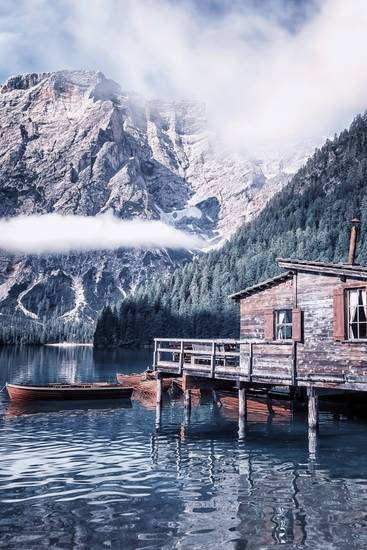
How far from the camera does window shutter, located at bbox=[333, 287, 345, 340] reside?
22812 mm

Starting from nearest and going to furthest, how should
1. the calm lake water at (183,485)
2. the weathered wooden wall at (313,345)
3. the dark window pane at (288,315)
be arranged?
the calm lake water at (183,485)
the weathered wooden wall at (313,345)
the dark window pane at (288,315)

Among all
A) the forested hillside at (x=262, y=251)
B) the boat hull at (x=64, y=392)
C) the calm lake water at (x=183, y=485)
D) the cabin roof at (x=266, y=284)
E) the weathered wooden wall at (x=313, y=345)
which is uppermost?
the forested hillside at (x=262, y=251)

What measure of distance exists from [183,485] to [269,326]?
1141 cm

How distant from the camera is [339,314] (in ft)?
75.5

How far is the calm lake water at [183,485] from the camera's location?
1356cm

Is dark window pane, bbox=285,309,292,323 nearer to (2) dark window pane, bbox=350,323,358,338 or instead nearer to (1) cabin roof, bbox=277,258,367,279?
(1) cabin roof, bbox=277,258,367,279

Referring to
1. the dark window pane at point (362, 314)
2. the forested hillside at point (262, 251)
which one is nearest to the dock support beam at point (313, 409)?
the dark window pane at point (362, 314)

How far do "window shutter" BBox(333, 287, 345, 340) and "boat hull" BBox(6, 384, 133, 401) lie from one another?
23763mm

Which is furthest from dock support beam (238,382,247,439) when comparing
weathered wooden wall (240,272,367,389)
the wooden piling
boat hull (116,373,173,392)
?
boat hull (116,373,173,392)

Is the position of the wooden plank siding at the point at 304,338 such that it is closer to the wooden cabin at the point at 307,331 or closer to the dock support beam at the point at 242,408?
the wooden cabin at the point at 307,331

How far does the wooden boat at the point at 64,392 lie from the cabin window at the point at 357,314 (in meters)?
24.3

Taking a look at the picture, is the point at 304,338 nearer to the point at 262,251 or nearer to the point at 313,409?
the point at 313,409

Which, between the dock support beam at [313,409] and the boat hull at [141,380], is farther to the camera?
the boat hull at [141,380]

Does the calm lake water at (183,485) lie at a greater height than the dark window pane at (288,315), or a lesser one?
lesser
